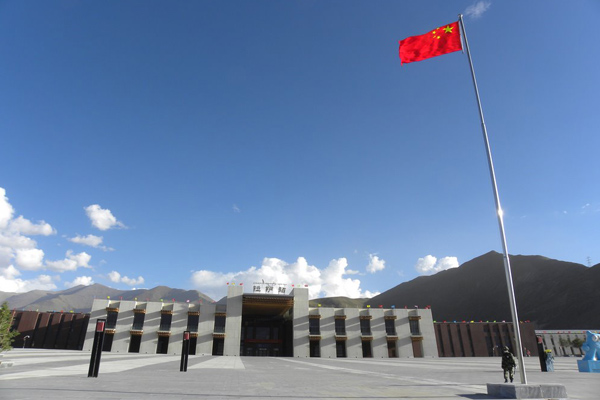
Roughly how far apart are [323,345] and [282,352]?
12320 millimetres

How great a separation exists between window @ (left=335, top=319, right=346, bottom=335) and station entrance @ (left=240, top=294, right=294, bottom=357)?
8893 mm

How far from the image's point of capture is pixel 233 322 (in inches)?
2327

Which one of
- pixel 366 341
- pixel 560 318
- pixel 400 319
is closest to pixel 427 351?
pixel 400 319

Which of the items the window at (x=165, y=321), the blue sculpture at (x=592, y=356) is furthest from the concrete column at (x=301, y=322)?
the blue sculpture at (x=592, y=356)

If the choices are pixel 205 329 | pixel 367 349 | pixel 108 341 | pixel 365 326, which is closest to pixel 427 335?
pixel 367 349

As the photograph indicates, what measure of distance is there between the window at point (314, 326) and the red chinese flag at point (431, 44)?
54.5m

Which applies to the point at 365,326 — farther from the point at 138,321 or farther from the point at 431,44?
the point at 431,44

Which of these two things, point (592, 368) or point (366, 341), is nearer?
point (592, 368)

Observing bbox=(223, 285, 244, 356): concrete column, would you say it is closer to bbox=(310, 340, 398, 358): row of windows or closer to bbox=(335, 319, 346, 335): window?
bbox=(310, 340, 398, 358): row of windows

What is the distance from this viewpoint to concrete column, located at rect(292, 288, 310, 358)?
195 ft

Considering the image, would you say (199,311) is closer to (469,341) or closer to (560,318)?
(469,341)

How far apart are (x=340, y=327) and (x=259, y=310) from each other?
54.8 ft

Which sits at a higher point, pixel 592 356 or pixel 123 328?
pixel 123 328

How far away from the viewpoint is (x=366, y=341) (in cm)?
6356
